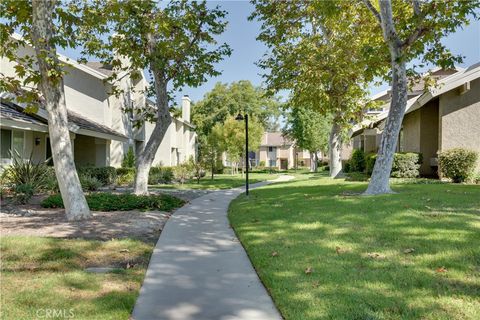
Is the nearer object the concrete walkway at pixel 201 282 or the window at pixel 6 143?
the concrete walkway at pixel 201 282

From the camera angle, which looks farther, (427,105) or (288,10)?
(427,105)

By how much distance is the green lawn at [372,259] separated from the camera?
392 centimetres

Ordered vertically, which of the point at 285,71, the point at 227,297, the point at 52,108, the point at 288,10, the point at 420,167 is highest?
the point at 288,10

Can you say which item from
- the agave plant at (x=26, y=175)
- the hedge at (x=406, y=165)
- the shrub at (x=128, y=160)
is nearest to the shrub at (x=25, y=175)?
the agave plant at (x=26, y=175)

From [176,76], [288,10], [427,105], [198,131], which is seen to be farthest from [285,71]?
[198,131]

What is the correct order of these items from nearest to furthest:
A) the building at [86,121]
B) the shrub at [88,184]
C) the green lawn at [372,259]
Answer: the green lawn at [372,259]
the building at [86,121]
the shrub at [88,184]

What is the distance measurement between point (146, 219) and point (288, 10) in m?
14.0

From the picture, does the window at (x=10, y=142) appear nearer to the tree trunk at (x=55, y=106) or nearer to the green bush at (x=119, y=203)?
the green bush at (x=119, y=203)

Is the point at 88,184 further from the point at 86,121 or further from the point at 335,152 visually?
the point at 335,152

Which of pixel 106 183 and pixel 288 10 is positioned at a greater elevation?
pixel 288 10

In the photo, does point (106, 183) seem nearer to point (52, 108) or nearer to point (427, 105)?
point (52, 108)

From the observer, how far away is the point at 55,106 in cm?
894

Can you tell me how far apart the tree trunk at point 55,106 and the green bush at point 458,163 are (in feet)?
48.1

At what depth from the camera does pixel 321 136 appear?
47812 mm
